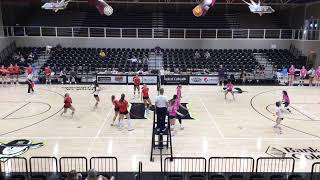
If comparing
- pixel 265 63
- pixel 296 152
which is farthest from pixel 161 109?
pixel 265 63

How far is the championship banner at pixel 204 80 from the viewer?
2666cm

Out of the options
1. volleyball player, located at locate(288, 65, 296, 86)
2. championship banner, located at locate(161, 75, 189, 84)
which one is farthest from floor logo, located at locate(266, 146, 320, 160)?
volleyball player, located at locate(288, 65, 296, 86)

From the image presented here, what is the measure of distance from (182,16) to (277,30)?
10528 millimetres

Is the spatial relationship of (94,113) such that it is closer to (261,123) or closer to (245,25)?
(261,123)

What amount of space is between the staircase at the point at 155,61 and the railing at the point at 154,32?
89.8 inches

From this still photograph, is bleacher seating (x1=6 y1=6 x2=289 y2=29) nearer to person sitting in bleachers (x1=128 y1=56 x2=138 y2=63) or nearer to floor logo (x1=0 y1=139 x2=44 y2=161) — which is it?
person sitting in bleachers (x1=128 y1=56 x2=138 y2=63)

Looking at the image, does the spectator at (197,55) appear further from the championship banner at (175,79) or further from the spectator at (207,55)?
the championship banner at (175,79)

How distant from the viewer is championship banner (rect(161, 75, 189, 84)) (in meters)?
26.6

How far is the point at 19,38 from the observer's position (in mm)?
32844

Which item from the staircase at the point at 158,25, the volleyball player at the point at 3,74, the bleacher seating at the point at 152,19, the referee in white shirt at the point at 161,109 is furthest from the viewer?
the bleacher seating at the point at 152,19

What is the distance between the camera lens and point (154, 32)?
33.4m

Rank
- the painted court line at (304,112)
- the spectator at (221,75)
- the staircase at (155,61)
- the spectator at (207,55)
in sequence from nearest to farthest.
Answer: the painted court line at (304,112)
the spectator at (221,75)
the staircase at (155,61)
the spectator at (207,55)

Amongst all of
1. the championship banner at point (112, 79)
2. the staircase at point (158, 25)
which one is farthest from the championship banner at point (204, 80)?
the staircase at point (158, 25)

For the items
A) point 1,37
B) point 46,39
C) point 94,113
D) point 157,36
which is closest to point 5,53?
point 1,37
